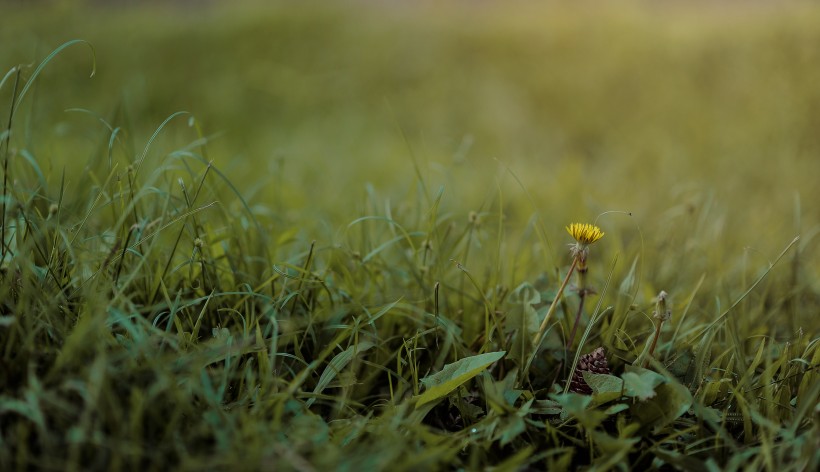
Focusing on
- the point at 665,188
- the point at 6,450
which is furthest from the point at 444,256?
the point at 665,188

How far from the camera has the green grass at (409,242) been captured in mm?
1034

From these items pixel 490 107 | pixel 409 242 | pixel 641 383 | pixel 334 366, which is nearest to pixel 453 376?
pixel 334 366

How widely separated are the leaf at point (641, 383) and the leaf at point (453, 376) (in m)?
0.22

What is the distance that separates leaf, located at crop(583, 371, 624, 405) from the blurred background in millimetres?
804

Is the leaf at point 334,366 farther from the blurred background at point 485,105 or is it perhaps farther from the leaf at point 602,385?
the blurred background at point 485,105

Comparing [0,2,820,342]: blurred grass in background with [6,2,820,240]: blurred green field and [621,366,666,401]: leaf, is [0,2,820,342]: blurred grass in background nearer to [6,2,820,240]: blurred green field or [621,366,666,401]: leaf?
[6,2,820,240]: blurred green field

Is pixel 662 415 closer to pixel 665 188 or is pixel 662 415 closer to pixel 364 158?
pixel 665 188

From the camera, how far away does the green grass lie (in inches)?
40.7

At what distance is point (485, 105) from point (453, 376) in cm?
299

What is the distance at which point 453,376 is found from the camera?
1191mm

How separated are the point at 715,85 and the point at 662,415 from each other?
2793mm

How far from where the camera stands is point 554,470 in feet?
3.46

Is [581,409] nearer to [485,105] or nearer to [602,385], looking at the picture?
[602,385]

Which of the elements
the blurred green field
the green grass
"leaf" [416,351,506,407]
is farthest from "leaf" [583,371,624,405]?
the blurred green field
